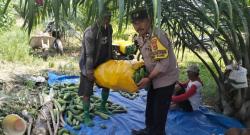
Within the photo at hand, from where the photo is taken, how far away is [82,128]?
15.0 ft

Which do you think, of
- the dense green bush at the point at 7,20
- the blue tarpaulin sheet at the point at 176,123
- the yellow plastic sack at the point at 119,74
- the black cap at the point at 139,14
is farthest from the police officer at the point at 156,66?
the dense green bush at the point at 7,20

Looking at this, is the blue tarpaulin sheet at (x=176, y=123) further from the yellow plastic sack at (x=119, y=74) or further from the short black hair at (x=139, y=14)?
the short black hair at (x=139, y=14)

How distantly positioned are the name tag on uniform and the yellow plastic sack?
0.28 metres

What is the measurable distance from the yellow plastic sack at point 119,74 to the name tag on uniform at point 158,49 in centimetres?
28

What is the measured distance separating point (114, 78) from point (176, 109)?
1.47m

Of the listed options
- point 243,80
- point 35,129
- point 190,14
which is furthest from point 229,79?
point 35,129

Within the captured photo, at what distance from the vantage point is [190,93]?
194 inches

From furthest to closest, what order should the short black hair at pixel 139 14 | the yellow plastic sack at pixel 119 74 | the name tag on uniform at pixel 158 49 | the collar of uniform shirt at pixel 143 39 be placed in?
the yellow plastic sack at pixel 119 74
the collar of uniform shirt at pixel 143 39
the name tag on uniform at pixel 158 49
the short black hair at pixel 139 14

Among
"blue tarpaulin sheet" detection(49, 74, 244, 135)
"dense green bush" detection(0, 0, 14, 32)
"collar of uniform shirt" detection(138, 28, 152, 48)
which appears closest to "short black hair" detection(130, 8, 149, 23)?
"collar of uniform shirt" detection(138, 28, 152, 48)

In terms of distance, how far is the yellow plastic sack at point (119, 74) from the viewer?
3.94 m

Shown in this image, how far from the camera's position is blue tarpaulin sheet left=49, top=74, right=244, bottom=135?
15.0 feet

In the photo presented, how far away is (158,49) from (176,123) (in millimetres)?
1470

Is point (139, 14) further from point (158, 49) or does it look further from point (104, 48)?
point (104, 48)

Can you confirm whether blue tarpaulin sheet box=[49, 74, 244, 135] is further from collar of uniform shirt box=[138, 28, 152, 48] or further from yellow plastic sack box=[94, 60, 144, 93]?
collar of uniform shirt box=[138, 28, 152, 48]
